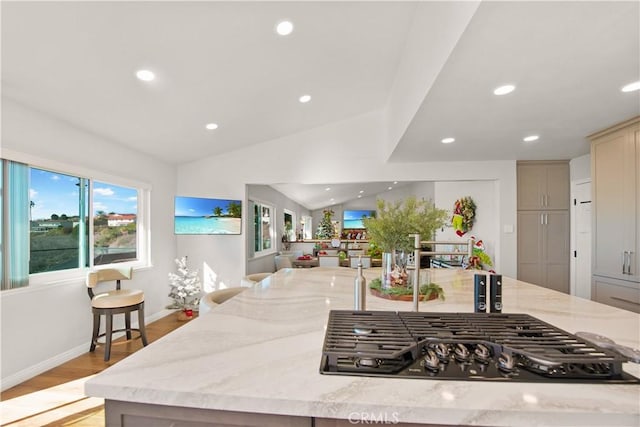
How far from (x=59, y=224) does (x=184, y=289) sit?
67.1 inches

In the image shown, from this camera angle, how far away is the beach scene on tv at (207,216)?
4.27 meters

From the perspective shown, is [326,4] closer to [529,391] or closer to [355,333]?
[355,333]

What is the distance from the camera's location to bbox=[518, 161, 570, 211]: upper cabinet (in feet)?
13.9

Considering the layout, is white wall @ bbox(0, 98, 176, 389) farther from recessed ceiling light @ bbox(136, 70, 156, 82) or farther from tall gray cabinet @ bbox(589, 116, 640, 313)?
tall gray cabinet @ bbox(589, 116, 640, 313)

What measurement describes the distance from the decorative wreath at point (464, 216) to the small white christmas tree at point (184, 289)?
4153 mm

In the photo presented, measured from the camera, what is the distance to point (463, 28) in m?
1.44

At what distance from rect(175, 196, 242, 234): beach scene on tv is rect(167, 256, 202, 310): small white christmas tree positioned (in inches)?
20.5

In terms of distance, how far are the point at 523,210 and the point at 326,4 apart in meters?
3.88

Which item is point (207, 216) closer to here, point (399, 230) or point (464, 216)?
point (399, 230)

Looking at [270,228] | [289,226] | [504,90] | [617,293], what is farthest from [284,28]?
[289,226]

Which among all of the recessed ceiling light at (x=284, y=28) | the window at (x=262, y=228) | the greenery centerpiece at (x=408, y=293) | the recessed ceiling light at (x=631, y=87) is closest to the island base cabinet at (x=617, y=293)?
the recessed ceiling light at (x=631, y=87)

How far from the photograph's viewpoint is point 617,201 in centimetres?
272

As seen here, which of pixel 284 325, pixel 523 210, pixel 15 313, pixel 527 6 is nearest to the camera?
pixel 284 325

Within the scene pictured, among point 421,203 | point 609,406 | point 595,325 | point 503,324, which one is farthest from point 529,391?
point 421,203
